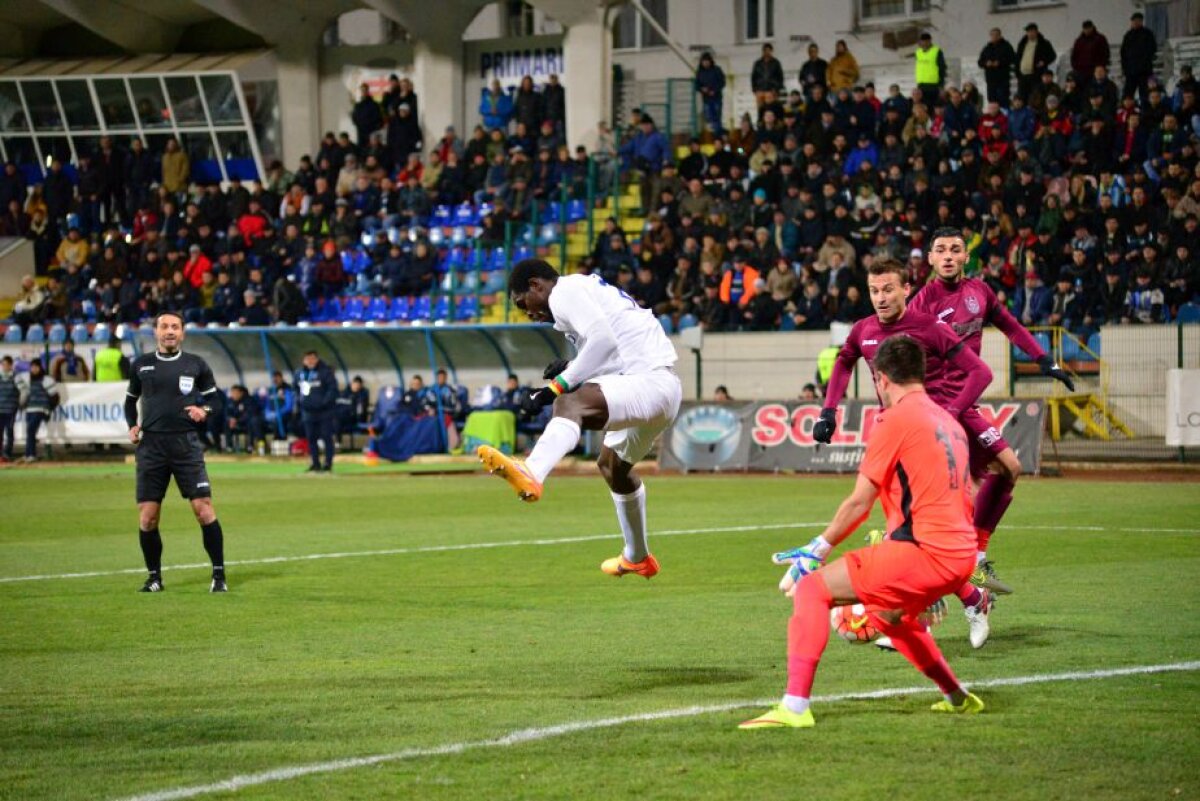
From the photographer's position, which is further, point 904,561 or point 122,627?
point 122,627

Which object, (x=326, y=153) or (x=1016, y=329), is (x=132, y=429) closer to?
(x=1016, y=329)

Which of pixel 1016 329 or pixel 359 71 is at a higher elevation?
pixel 359 71

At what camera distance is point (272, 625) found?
1101 centimetres

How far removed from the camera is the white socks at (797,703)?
6930 mm

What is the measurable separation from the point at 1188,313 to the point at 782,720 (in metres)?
22.8

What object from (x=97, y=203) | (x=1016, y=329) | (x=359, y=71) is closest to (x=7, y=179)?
(x=97, y=203)

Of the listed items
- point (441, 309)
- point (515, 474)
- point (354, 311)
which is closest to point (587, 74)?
point (441, 309)

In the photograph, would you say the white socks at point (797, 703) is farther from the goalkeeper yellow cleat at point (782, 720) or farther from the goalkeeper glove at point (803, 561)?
the goalkeeper glove at point (803, 561)

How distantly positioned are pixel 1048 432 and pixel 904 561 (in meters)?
22.2

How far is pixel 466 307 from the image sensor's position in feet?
116

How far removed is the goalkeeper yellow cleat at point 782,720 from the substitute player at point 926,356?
2.52 meters

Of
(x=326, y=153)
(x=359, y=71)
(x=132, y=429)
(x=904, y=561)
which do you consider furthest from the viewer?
(x=359, y=71)

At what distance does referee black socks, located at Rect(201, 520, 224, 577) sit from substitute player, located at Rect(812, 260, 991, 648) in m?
5.60

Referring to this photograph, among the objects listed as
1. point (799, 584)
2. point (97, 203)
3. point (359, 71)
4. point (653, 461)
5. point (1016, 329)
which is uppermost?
point (359, 71)
